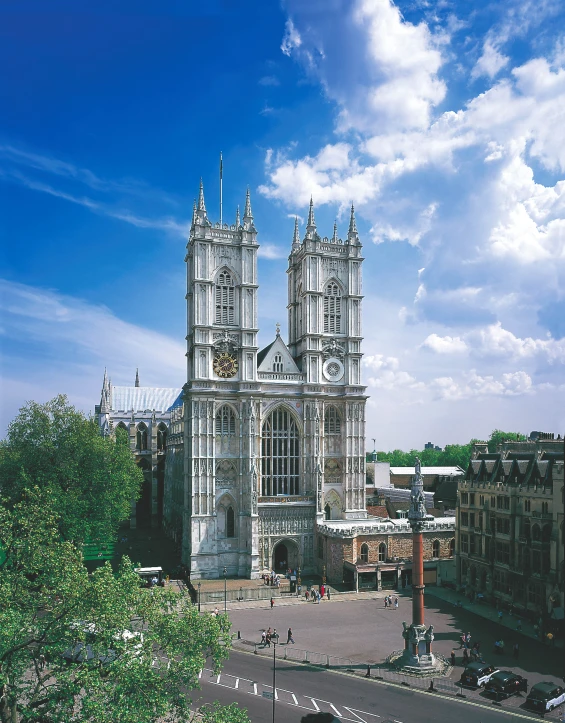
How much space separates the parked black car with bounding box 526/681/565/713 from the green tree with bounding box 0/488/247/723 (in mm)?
18780

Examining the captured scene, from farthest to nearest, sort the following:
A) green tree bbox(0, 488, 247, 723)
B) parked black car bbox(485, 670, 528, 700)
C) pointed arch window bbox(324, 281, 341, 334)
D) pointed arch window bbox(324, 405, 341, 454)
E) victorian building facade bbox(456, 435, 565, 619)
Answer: pointed arch window bbox(324, 281, 341, 334)
pointed arch window bbox(324, 405, 341, 454)
victorian building facade bbox(456, 435, 565, 619)
parked black car bbox(485, 670, 528, 700)
green tree bbox(0, 488, 247, 723)

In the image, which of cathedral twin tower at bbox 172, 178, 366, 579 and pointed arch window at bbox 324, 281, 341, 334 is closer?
cathedral twin tower at bbox 172, 178, 366, 579

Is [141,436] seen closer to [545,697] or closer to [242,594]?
[242,594]

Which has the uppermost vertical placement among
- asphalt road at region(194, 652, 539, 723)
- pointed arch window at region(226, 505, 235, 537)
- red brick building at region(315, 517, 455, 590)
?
pointed arch window at region(226, 505, 235, 537)

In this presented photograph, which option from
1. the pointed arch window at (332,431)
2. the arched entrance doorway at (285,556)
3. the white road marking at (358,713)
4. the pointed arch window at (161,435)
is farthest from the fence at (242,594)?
the pointed arch window at (161,435)

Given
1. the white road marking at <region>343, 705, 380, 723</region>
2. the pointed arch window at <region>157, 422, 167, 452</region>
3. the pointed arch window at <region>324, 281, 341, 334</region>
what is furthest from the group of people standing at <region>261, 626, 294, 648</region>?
the pointed arch window at <region>157, 422, 167, 452</region>

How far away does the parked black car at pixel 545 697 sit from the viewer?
107 feet

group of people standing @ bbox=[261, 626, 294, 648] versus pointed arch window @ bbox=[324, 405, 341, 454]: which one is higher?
pointed arch window @ bbox=[324, 405, 341, 454]

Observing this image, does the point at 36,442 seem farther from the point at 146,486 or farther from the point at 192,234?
the point at 146,486

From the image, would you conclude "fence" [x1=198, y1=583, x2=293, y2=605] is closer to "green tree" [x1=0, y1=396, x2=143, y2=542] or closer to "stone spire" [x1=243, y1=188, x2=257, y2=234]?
"green tree" [x1=0, y1=396, x2=143, y2=542]

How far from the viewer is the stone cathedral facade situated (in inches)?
2559

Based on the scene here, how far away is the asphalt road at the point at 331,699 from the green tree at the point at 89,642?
351 inches

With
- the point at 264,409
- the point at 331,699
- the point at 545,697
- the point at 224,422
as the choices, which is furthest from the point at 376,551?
the point at 545,697

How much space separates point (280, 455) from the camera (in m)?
69.0
